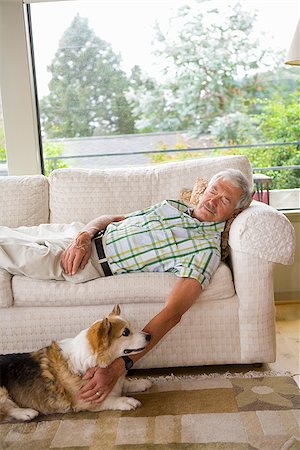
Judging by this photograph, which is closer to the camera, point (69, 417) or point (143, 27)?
point (69, 417)

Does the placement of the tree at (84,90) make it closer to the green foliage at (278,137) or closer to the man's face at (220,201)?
the green foliage at (278,137)

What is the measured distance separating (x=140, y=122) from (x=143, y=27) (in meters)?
0.59

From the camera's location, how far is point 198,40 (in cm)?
394

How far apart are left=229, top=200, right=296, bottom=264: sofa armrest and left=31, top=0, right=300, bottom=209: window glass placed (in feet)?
5.09

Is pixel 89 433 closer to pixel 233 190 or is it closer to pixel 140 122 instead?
pixel 233 190

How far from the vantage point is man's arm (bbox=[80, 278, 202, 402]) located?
218 cm

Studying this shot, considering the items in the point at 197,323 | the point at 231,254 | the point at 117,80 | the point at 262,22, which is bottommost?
the point at 197,323

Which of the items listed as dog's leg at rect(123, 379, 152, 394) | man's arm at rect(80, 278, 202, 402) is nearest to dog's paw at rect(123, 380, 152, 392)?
dog's leg at rect(123, 379, 152, 394)

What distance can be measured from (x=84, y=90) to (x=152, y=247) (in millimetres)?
1736

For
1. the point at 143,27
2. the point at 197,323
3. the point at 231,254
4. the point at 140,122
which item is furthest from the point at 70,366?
the point at 143,27

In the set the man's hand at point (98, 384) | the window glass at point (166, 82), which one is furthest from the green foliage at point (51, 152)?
the man's hand at point (98, 384)

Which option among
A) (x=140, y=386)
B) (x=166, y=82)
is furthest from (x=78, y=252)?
(x=166, y=82)

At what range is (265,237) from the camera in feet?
8.16

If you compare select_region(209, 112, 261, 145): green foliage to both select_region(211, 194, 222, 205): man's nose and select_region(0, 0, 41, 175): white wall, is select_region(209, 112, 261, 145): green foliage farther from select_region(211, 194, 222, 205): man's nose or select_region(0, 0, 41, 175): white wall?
select_region(211, 194, 222, 205): man's nose
